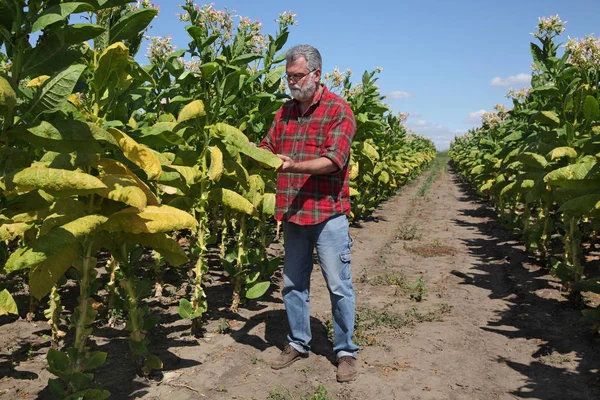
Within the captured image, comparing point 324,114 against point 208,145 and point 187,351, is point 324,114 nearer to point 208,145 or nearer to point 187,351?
point 208,145

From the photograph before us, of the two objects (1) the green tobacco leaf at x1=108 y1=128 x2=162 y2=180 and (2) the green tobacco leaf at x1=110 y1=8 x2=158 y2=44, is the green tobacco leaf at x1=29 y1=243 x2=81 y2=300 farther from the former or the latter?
(2) the green tobacco leaf at x1=110 y1=8 x2=158 y2=44

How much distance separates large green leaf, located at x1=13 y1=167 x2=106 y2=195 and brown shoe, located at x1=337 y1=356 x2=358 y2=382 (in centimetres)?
226

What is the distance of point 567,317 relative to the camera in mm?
4988

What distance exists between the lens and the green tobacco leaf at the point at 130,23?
262 cm

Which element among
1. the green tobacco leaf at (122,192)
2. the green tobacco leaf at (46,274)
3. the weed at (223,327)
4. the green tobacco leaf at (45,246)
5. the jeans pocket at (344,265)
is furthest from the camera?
the weed at (223,327)

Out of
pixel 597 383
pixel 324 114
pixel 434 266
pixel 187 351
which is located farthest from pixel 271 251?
pixel 597 383

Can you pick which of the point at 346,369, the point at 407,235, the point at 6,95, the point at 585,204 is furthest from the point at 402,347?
the point at 407,235

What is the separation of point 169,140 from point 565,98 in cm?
438

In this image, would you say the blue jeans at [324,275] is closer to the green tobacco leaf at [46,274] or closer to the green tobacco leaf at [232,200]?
the green tobacco leaf at [232,200]

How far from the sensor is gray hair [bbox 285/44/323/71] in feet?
Result: 11.3

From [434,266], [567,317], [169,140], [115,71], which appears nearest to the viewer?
[115,71]

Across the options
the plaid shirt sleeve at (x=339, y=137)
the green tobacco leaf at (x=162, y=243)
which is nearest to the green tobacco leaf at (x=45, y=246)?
the green tobacco leaf at (x=162, y=243)

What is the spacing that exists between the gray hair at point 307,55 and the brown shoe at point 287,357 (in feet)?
6.73

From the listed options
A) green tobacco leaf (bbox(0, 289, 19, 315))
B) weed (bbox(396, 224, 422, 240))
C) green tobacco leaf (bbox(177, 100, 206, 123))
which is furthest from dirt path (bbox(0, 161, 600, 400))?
weed (bbox(396, 224, 422, 240))
